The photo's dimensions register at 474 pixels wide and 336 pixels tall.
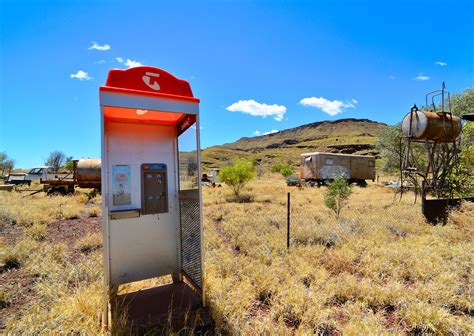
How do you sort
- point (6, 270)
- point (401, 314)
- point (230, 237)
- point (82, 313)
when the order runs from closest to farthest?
point (82, 313) → point (401, 314) → point (6, 270) → point (230, 237)

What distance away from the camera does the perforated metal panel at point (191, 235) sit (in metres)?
3.57

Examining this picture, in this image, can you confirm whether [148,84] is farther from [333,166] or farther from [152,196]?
[333,166]

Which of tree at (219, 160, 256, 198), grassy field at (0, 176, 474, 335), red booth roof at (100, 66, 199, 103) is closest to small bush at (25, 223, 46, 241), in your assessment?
grassy field at (0, 176, 474, 335)

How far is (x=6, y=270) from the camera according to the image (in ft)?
16.1

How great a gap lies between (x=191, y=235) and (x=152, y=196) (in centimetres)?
83

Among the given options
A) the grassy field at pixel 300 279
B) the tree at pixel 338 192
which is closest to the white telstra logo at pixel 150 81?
the grassy field at pixel 300 279

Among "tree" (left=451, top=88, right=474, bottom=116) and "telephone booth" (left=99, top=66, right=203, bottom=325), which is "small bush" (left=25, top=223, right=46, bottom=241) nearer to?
"telephone booth" (left=99, top=66, right=203, bottom=325)

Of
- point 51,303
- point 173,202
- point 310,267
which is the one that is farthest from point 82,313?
point 310,267

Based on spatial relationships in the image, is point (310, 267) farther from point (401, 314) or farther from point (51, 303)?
point (51, 303)

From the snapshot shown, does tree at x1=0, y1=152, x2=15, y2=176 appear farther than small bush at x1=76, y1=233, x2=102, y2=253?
Yes

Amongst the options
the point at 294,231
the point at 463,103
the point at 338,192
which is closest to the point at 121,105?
the point at 294,231

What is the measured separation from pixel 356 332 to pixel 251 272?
1.97 metres

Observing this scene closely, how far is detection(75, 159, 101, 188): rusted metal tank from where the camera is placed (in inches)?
624

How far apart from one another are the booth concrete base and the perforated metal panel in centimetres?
25
